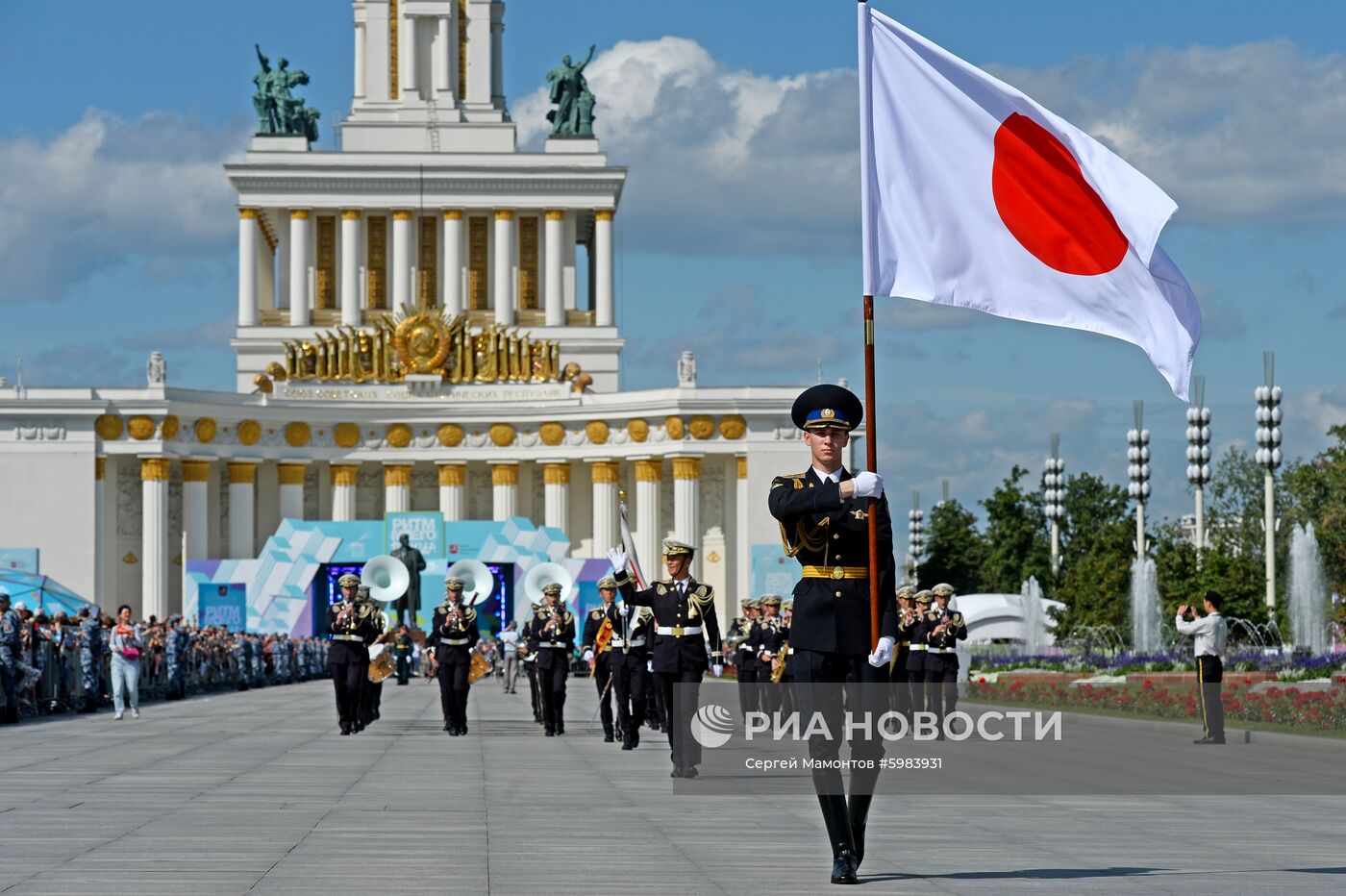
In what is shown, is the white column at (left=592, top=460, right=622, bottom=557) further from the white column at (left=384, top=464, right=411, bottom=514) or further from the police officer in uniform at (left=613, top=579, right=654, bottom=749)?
the police officer in uniform at (left=613, top=579, right=654, bottom=749)

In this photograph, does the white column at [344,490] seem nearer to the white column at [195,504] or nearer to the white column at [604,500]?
the white column at [195,504]

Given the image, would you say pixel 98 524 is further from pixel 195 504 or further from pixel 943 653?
pixel 943 653

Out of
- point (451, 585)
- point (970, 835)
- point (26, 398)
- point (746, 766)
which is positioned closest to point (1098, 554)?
point (26, 398)

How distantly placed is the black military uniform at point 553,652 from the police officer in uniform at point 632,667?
2.26 meters

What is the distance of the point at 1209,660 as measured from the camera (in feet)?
79.6

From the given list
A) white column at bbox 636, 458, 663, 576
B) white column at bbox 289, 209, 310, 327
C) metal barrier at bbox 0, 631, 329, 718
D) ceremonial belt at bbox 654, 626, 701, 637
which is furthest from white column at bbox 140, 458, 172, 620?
ceremonial belt at bbox 654, 626, 701, 637

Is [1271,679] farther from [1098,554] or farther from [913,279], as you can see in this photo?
[1098,554]

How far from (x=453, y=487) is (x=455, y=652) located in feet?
192

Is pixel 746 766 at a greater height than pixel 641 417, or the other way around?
pixel 641 417

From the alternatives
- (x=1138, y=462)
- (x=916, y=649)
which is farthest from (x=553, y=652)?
(x=1138, y=462)

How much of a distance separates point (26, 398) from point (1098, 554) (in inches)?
1517

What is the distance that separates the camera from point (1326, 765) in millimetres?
20547

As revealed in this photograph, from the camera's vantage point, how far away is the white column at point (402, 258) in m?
98.8

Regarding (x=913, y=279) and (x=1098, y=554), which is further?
(x=1098, y=554)
